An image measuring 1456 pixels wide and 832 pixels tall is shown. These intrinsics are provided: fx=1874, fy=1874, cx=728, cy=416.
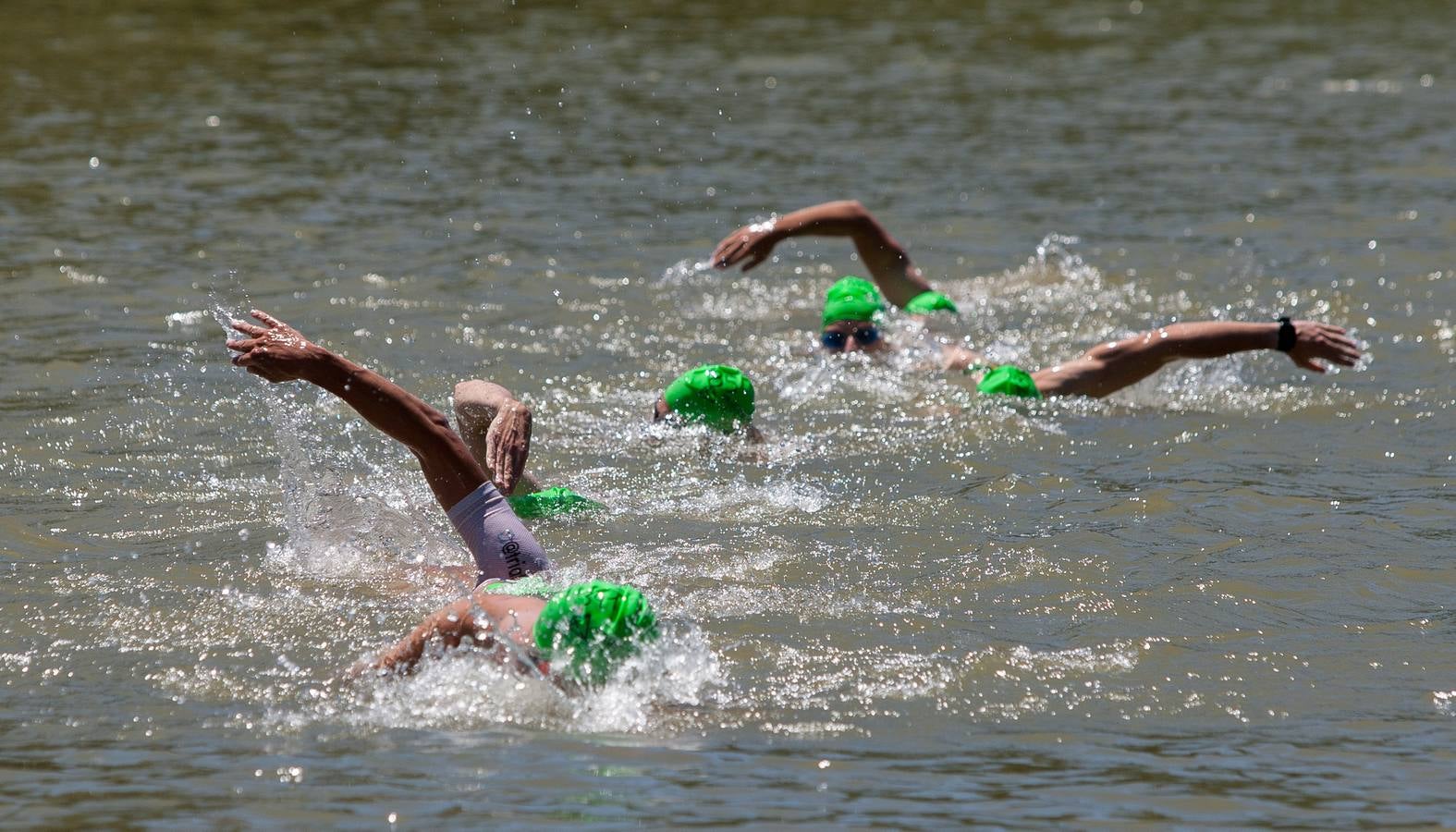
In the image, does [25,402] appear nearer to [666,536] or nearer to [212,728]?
[666,536]

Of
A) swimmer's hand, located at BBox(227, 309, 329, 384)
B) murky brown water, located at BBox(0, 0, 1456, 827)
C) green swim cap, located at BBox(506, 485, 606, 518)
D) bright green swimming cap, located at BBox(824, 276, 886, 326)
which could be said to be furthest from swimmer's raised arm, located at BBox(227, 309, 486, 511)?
bright green swimming cap, located at BBox(824, 276, 886, 326)

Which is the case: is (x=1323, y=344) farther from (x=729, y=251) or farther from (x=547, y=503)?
(x=547, y=503)

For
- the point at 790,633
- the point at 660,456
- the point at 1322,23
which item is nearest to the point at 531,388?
the point at 660,456

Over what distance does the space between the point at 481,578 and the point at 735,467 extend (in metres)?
2.39

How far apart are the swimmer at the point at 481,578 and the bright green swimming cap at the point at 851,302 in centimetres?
443

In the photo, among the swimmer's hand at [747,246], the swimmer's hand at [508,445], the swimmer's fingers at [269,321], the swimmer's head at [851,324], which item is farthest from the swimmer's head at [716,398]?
the swimmer's fingers at [269,321]

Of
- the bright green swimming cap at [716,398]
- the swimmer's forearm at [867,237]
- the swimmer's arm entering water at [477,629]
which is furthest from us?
the swimmer's forearm at [867,237]

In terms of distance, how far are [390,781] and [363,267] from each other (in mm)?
7816

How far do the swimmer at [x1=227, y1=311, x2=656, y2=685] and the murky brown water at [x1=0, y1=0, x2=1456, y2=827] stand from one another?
129mm

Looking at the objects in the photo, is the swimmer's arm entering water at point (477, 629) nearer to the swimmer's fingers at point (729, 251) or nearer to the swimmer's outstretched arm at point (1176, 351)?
the swimmer's fingers at point (729, 251)

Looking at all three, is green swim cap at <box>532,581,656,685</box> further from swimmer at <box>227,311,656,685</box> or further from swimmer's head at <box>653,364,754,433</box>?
swimmer's head at <box>653,364,754,433</box>

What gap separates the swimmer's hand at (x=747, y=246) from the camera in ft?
32.9

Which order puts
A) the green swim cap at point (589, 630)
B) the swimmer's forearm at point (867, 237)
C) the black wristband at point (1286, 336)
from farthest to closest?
the swimmer's forearm at point (867, 237) < the black wristband at point (1286, 336) < the green swim cap at point (589, 630)

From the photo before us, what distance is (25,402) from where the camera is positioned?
30.9ft
